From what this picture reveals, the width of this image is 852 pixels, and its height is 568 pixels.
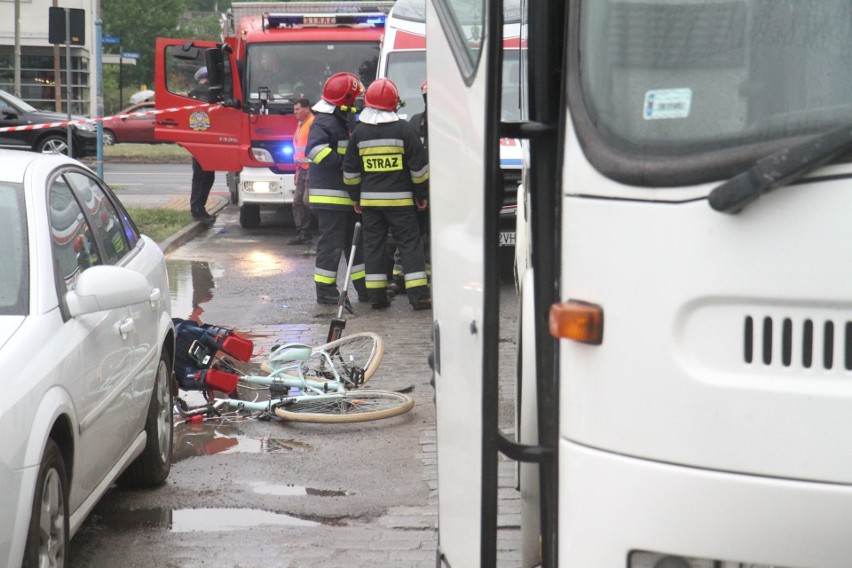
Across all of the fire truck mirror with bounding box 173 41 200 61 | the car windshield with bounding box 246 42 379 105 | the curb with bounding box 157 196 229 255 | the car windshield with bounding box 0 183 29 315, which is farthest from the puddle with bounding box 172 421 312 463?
the car windshield with bounding box 246 42 379 105

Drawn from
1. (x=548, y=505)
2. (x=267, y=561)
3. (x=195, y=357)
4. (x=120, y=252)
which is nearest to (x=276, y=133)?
(x=195, y=357)

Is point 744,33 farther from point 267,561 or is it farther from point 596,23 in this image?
point 267,561

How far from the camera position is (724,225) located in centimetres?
240

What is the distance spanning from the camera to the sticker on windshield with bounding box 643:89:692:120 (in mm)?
2521

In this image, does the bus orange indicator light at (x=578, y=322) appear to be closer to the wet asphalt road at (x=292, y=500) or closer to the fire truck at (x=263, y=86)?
the wet asphalt road at (x=292, y=500)

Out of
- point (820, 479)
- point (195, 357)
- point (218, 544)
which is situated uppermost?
point (820, 479)

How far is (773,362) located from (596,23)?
2.72ft

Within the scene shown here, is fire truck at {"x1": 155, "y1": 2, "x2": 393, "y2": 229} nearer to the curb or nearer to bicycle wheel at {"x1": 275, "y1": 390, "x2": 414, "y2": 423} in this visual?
the curb

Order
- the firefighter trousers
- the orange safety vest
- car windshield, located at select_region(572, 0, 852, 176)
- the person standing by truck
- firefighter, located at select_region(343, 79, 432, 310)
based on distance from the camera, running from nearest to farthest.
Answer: car windshield, located at select_region(572, 0, 852, 176) < firefighter, located at select_region(343, 79, 432, 310) < the firefighter trousers < the orange safety vest < the person standing by truck

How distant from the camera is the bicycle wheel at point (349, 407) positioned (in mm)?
6941

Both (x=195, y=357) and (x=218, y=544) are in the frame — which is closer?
(x=218, y=544)

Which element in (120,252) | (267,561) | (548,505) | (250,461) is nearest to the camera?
(548,505)

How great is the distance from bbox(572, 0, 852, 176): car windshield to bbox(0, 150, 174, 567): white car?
214 cm

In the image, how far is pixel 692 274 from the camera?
242 centimetres
